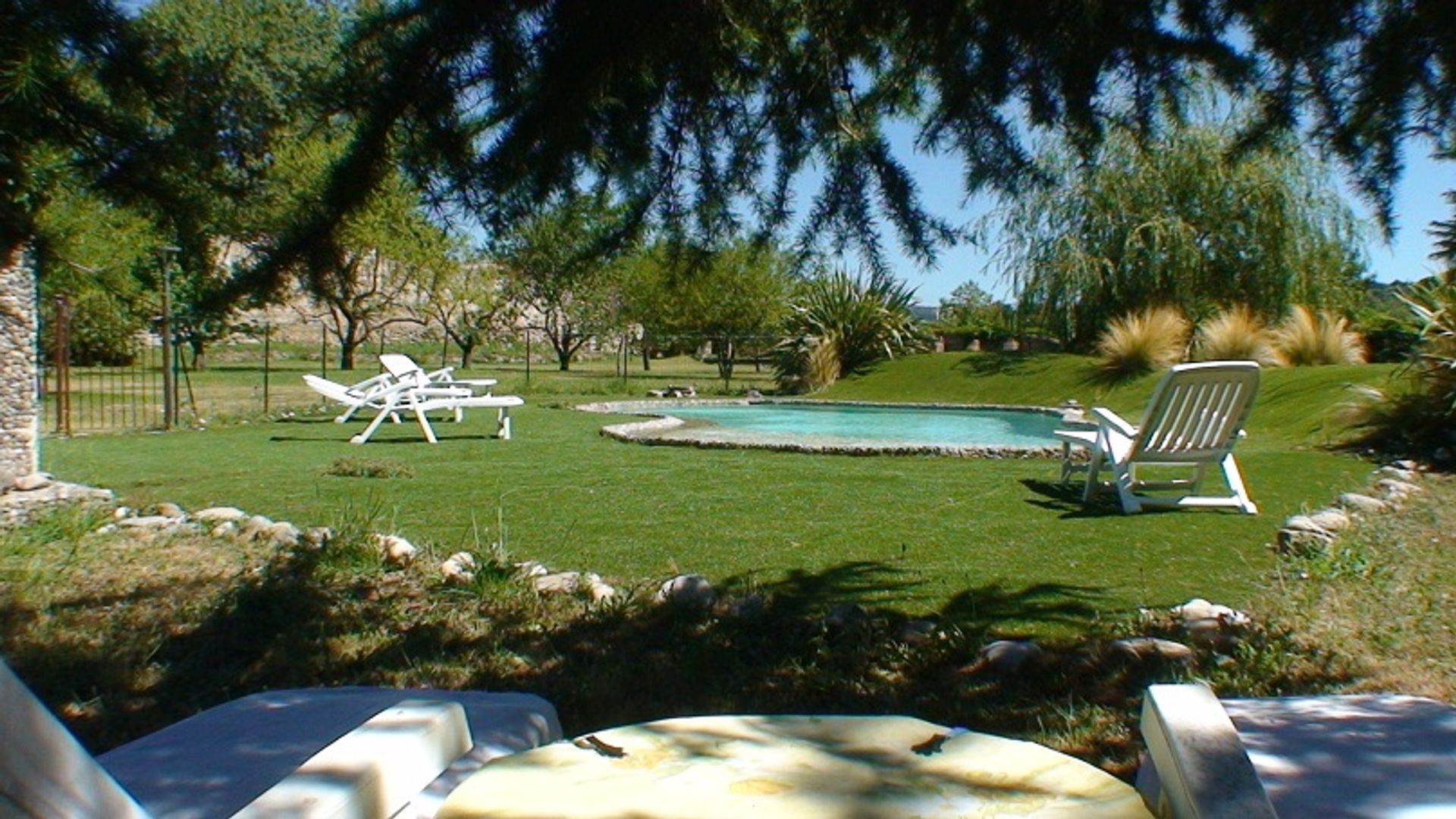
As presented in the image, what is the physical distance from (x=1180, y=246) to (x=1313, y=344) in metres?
5.27

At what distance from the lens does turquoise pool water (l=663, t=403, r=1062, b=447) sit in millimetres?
13180

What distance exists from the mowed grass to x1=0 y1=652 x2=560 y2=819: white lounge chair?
255 cm

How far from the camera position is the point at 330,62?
10.7ft

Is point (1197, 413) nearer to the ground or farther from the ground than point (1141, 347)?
nearer to the ground

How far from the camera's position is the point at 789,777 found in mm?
1486

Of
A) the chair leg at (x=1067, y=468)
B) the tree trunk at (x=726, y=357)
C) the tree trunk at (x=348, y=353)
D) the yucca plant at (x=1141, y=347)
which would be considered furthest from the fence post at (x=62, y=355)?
the tree trunk at (x=348, y=353)

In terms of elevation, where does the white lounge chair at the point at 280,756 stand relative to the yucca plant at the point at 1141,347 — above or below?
below

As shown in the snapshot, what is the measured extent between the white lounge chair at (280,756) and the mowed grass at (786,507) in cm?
255

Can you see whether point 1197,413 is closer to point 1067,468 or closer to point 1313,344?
point 1067,468

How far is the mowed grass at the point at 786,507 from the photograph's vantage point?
5051mm

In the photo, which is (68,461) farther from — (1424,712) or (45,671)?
(1424,712)

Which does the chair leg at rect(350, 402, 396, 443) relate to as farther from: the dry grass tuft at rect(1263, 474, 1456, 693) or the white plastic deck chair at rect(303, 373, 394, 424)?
the dry grass tuft at rect(1263, 474, 1456, 693)

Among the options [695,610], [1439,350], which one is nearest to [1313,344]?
[1439,350]

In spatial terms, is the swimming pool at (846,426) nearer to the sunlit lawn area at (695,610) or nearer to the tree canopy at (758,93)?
the sunlit lawn area at (695,610)
